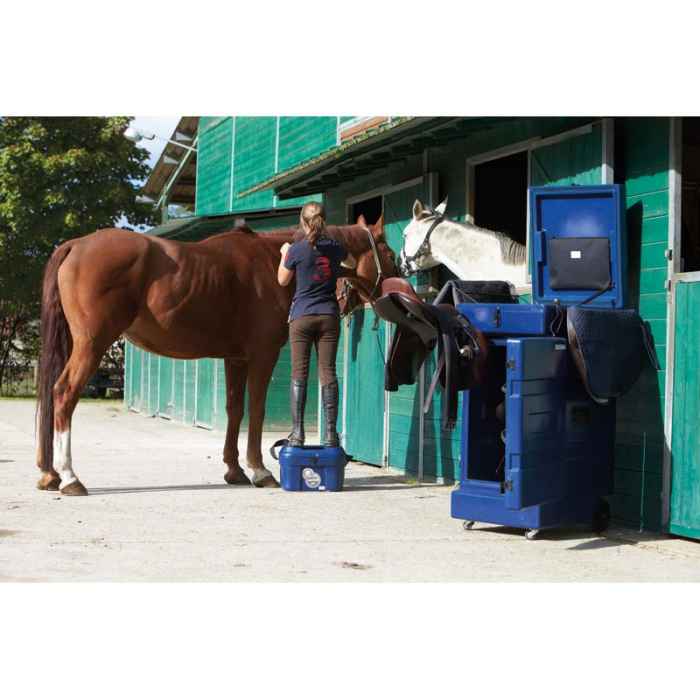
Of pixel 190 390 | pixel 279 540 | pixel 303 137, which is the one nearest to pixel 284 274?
pixel 279 540

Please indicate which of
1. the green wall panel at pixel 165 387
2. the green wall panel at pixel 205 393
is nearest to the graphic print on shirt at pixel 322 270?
the green wall panel at pixel 205 393

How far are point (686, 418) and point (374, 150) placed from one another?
4463 millimetres

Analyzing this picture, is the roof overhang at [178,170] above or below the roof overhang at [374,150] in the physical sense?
above

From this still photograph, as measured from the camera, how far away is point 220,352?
29.8 feet

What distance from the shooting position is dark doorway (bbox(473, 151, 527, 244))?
10.1 metres

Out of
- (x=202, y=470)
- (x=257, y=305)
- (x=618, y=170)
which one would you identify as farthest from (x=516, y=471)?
(x=202, y=470)

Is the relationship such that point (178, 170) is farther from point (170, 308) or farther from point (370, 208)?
point (170, 308)

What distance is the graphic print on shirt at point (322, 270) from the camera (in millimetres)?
8648

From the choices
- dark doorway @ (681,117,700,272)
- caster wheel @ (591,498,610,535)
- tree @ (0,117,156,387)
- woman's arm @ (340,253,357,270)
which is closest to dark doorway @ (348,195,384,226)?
woman's arm @ (340,253,357,270)

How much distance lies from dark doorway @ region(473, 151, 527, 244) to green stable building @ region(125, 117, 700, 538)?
0.01 meters

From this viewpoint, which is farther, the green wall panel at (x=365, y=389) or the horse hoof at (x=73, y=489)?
the green wall panel at (x=365, y=389)

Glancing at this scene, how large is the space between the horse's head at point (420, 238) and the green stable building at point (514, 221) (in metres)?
0.46

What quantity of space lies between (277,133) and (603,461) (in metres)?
12.9

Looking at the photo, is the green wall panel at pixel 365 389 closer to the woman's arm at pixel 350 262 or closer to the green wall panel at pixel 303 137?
the woman's arm at pixel 350 262
